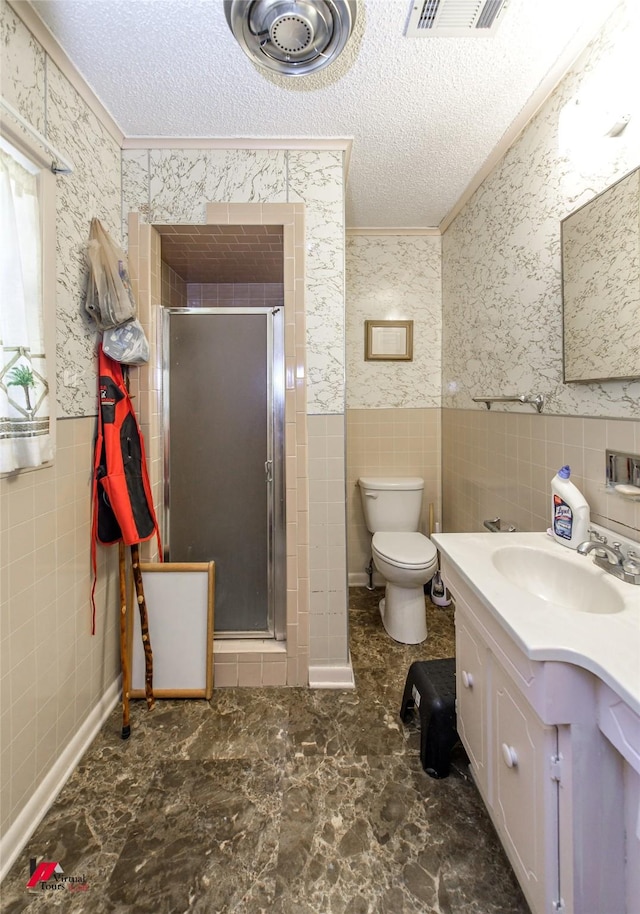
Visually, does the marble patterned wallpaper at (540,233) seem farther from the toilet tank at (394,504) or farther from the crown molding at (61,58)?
the crown molding at (61,58)

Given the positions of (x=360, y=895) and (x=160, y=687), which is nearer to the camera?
(x=360, y=895)

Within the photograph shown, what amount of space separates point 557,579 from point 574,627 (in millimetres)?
456

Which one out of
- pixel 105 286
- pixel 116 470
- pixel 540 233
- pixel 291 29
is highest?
pixel 291 29

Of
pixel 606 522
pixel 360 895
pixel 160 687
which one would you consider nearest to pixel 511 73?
pixel 606 522

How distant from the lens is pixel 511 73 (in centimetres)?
137

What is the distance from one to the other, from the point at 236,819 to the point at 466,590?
1.03 meters

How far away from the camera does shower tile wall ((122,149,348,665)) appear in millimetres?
1749

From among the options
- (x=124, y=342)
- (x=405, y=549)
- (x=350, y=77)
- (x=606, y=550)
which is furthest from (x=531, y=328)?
(x=124, y=342)

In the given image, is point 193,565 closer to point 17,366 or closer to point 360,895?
point 17,366

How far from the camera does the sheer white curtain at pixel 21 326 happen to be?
42.5 inches

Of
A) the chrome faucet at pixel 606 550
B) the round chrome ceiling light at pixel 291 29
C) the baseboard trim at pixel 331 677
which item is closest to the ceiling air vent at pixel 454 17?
the round chrome ceiling light at pixel 291 29

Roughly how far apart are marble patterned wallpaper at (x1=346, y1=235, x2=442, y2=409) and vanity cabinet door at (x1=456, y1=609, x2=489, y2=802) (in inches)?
69.2

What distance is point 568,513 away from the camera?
1288 millimetres

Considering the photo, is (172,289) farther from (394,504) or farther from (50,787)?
(50,787)
